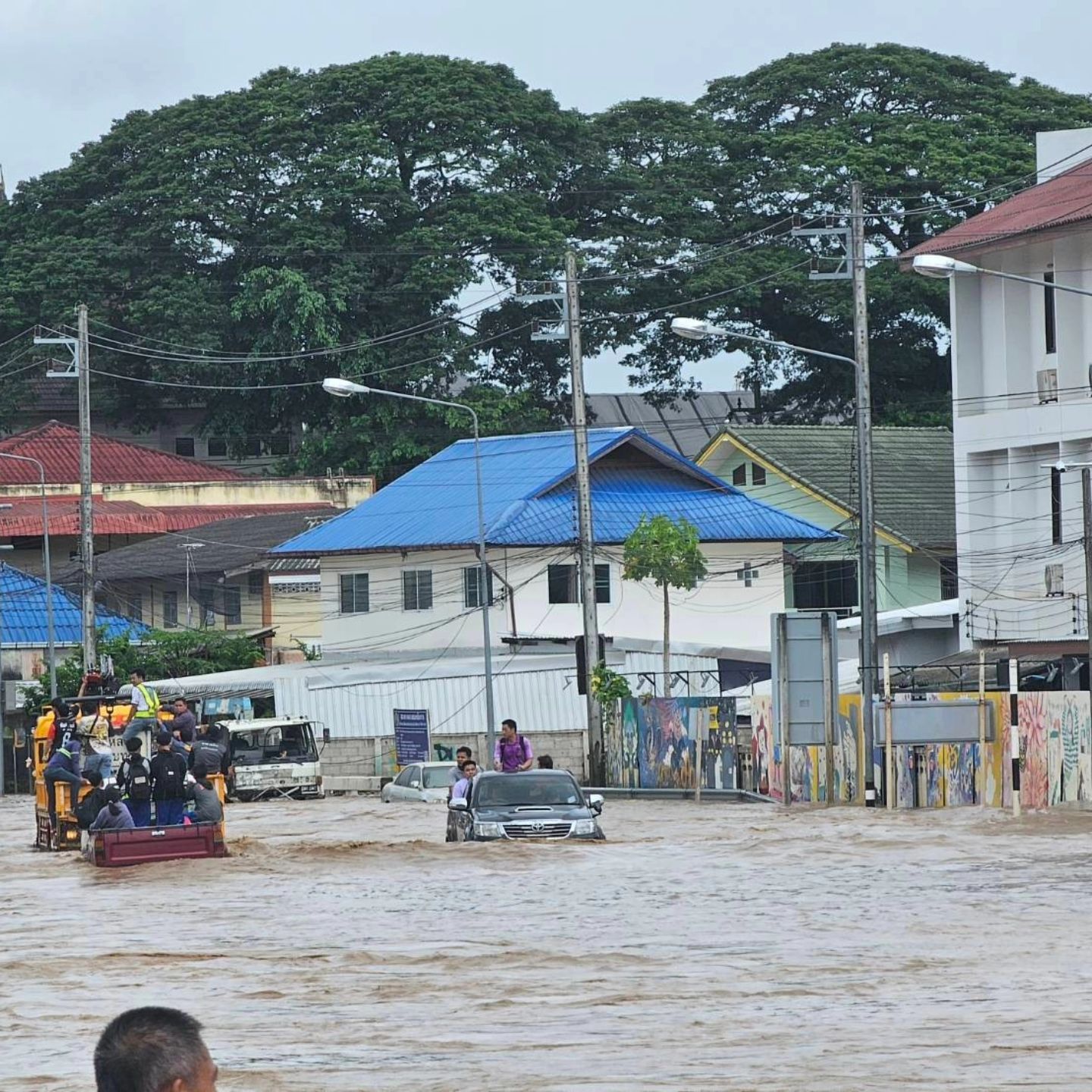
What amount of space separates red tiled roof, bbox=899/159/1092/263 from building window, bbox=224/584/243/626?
948 inches

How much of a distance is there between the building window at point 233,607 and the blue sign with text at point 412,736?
1884 centimetres

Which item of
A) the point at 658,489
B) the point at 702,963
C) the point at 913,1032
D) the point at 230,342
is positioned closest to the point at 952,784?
the point at 702,963

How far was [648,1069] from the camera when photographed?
12680mm

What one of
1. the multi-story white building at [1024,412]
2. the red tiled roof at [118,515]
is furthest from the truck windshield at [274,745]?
the red tiled roof at [118,515]

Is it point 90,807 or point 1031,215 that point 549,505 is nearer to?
point 1031,215

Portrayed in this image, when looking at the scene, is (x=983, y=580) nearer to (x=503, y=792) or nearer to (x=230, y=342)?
(x=503, y=792)

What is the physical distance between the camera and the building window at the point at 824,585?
6419 cm

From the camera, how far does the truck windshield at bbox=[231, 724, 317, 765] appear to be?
164ft

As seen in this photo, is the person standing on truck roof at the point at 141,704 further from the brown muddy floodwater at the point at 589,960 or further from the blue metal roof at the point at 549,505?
the blue metal roof at the point at 549,505

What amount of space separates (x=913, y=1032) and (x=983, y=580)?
37.4 meters

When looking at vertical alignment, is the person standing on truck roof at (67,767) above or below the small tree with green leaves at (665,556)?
below

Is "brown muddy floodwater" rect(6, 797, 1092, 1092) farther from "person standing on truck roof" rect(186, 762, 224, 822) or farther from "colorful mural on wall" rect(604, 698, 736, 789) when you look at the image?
"colorful mural on wall" rect(604, 698, 736, 789)

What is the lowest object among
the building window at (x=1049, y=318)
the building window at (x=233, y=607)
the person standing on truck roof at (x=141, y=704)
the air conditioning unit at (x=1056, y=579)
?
the person standing on truck roof at (x=141, y=704)

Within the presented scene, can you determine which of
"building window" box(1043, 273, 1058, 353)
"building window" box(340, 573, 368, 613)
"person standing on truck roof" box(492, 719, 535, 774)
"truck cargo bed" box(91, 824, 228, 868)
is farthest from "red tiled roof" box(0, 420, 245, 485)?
"truck cargo bed" box(91, 824, 228, 868)
